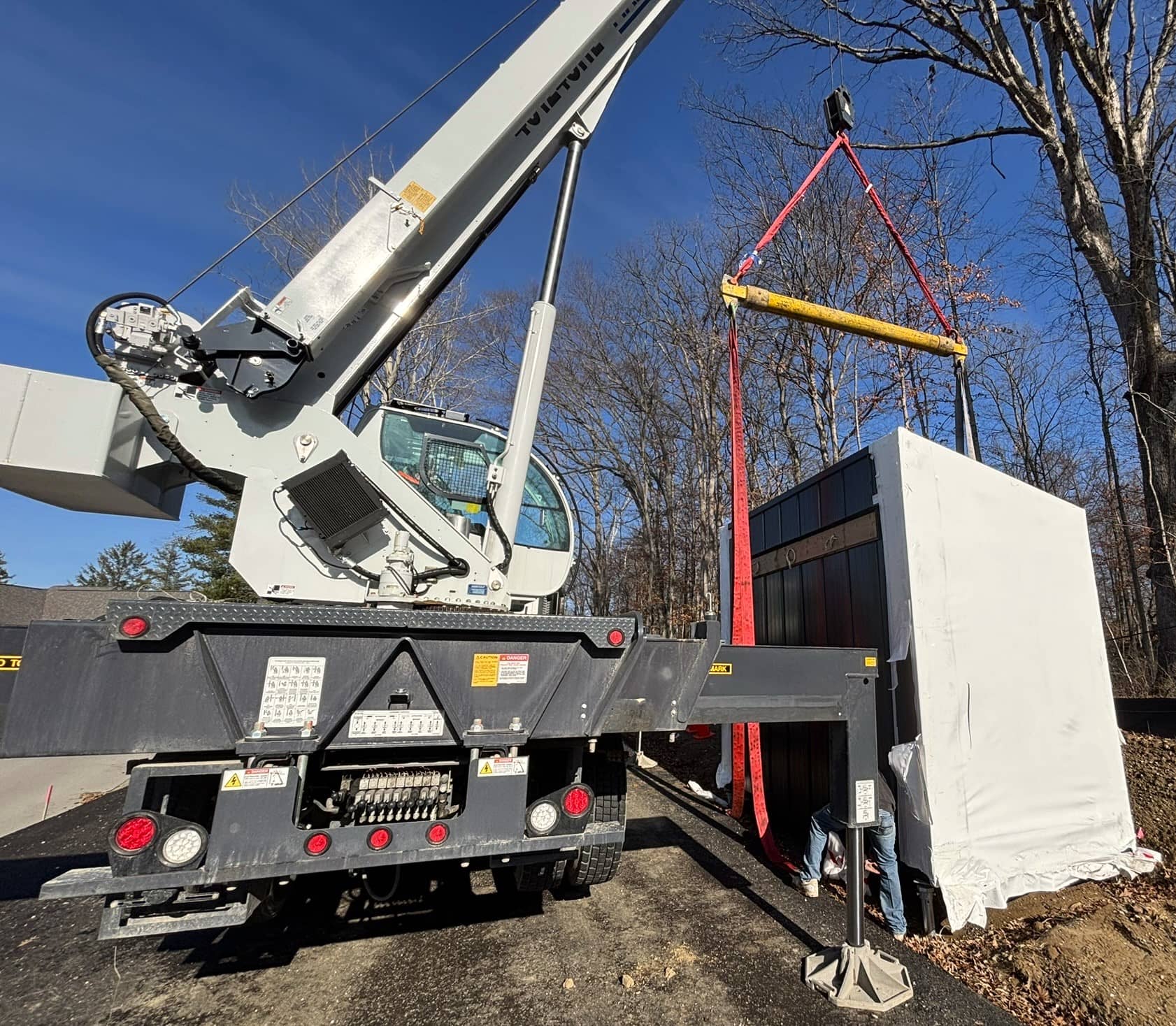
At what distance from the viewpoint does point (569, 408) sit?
18.2 m

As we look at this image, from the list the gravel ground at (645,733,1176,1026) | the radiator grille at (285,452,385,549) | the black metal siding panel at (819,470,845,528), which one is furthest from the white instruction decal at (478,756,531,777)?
the black metal siding panel at (819,470,845,528)

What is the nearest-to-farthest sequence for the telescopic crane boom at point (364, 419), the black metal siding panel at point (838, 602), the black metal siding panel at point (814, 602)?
the telescopic crane boom at point (364, 419), the black metal siding panel at point (838, 602), the black metal siding panel at point (814, 602)

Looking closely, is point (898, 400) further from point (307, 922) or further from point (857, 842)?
point (307, 922)

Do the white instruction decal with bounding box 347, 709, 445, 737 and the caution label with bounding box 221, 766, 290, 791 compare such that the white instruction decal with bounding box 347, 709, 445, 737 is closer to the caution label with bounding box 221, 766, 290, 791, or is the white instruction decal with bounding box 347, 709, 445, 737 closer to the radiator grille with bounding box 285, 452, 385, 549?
the caution label with bounding box 221, 766, 290, 791

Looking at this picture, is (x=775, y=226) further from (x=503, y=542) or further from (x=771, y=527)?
(x=503, y=542)

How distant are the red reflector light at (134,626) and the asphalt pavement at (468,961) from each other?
182 centimetres

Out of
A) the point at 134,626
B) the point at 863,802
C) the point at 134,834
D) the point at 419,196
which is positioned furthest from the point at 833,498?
the point at 134,834

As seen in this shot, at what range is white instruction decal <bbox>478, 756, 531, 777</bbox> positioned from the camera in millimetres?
2396

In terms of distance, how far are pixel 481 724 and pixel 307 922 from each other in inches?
82.0

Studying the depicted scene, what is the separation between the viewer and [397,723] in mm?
2309

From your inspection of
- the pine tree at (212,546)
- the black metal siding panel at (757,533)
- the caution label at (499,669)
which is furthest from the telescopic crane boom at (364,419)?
the pine tree at (212,546)

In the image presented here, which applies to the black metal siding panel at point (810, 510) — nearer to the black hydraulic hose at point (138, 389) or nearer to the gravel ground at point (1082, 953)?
the gravel ground at point (1082, 953)

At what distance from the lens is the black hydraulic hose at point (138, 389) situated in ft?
9.23

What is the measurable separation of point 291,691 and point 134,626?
560mm
